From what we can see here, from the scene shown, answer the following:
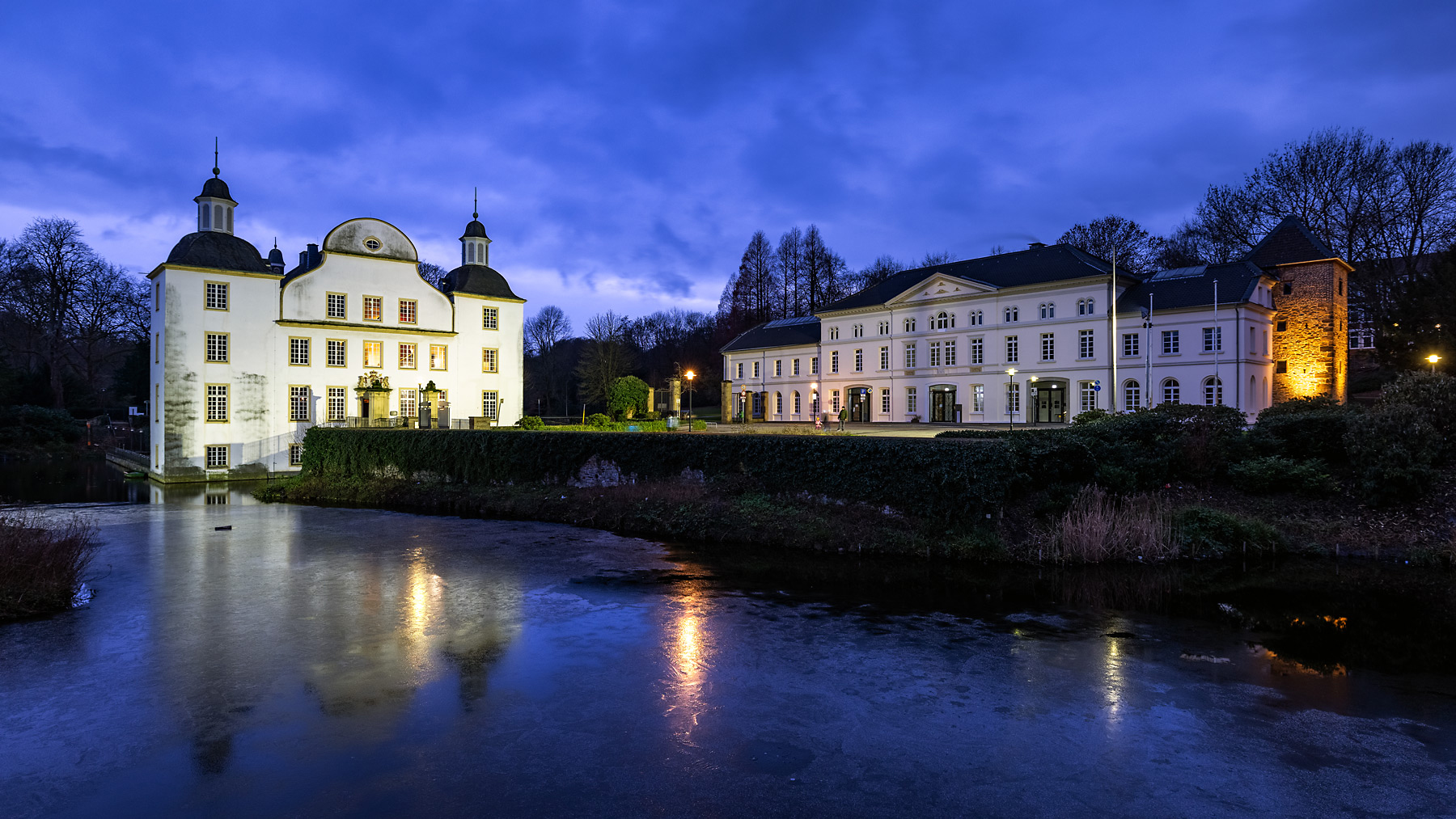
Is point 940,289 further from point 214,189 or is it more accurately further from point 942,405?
point 214,189

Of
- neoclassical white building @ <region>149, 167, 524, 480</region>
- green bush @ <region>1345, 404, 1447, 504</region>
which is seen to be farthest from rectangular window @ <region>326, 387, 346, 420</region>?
green bush @ <region>1345, 404, 1447, 504</region>

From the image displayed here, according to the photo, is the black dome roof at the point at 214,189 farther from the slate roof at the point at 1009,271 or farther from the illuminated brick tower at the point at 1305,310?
the illuminated brick tower at the point at 1305,310

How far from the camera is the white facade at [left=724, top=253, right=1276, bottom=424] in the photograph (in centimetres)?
3831

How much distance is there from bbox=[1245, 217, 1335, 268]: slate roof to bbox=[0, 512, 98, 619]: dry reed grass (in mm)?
48275

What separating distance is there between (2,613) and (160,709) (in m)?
5.06

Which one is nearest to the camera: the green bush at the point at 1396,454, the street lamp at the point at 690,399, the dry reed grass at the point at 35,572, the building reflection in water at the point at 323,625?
the building reflection in water at the point at 323,625

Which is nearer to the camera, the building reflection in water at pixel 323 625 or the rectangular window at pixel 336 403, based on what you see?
the building reflection in water at pixel 323 625

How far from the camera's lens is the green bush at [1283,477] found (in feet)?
53.8

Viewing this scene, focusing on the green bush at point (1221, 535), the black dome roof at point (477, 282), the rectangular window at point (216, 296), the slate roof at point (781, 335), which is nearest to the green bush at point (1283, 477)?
the green bush at point (1221, 535)

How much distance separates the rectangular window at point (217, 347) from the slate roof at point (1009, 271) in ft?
114

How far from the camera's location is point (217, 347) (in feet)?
107

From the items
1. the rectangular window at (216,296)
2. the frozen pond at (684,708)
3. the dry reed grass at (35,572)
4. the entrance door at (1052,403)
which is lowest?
the frozen pond at (684,708)

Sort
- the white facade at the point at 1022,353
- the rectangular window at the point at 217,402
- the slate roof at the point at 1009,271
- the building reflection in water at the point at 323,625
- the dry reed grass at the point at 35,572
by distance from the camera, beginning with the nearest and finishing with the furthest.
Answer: the building reflection in water at the point at 323,625
the dry reed grass at the point at 35,572
the rectangular window at the point at 217,402
the white facade at the point at 1022,353
the slate roof at the point at 1009,271

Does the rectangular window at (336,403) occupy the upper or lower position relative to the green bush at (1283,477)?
upper
